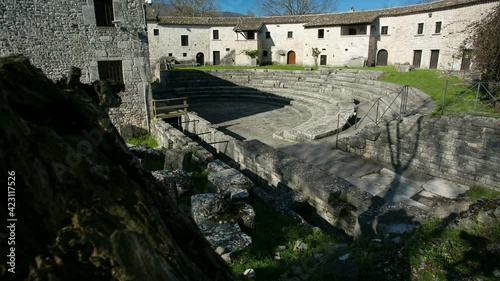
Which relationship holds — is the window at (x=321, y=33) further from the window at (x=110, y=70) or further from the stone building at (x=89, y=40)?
the window at (x=110, y=70)

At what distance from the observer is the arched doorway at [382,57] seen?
32375mm

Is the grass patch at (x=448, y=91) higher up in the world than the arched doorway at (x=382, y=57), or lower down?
lower down

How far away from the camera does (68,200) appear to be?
4.69ft

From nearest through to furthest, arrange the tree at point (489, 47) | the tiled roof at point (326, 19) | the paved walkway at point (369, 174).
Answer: the paved walkway at point (369, 174) < the tree at point (489, 47) < the tiled roof at point (326, 19)

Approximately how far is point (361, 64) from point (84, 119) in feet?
107

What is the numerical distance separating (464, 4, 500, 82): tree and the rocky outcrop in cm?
1328

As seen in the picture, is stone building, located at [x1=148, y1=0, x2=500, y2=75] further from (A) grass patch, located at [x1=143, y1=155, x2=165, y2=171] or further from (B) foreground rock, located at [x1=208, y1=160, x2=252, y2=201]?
(B) foreground rock, located at [x1=208, y1=160, x2=252, y2=201]

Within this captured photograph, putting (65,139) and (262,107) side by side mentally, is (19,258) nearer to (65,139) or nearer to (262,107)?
(65,139)

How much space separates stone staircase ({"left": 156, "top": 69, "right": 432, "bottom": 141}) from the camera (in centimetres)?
1431

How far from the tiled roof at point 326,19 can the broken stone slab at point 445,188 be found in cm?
2146

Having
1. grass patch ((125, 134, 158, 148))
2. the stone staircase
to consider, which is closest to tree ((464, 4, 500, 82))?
the stone staircase

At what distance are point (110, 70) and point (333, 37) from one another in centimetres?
2526

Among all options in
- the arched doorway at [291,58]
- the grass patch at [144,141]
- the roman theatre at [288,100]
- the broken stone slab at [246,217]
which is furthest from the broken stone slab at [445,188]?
the arched doorway at [291,58]

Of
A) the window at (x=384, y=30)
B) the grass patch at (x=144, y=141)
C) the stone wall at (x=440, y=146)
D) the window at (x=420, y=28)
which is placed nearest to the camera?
the stone wall at (x=440, y=146)
